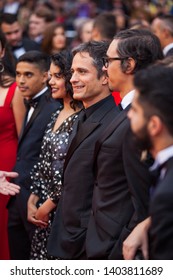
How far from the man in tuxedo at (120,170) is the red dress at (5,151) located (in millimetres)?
1695

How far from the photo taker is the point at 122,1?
15.0 meters

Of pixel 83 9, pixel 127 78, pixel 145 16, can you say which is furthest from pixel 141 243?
pixel 83 9

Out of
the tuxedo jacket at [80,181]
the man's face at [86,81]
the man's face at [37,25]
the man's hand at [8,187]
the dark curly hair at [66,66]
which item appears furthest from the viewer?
the man's face at [37,25]

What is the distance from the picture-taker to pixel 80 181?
387 cm

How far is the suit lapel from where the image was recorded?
3904mm

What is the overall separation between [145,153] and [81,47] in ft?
4.23

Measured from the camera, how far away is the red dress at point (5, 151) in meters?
5.28

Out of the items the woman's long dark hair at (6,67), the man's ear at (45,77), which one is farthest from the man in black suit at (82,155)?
the woman's long dark hair at (6,67)

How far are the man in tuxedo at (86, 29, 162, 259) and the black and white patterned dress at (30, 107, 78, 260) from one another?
32.2 inches

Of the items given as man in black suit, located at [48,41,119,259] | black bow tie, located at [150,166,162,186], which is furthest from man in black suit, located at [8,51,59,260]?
black bow tie, located at [150,166,162,186]

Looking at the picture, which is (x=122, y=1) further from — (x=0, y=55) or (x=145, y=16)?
(x=0, y=55)

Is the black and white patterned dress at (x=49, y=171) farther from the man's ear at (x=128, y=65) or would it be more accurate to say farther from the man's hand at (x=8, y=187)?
the man's ear at (x=128, y=65)

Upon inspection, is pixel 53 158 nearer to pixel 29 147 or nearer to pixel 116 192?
pixel 29 147

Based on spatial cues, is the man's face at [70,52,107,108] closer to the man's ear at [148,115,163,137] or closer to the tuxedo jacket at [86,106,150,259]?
the tuxedo jacket at [86,106,150,259]
